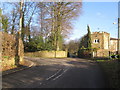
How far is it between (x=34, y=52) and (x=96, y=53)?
14.3 m

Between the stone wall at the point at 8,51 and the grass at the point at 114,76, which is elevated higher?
the stone wall at the point at 8,51

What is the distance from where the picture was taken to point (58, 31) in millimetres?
32875

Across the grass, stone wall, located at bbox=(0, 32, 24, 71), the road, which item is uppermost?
stone wall, located at bbox=(0, 32, 24, 71)

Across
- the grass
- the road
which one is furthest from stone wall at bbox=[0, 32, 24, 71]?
the grass

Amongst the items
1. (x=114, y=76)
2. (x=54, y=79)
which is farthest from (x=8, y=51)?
(x=114, y=76)

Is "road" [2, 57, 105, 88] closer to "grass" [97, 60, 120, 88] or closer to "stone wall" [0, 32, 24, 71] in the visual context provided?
"grass" [97, 60, 120, 88]

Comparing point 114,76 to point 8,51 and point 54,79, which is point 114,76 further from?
point 8,51

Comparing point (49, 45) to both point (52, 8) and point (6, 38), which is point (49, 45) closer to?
point (52, 8)

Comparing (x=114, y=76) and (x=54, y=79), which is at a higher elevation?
(x=114, y=76)

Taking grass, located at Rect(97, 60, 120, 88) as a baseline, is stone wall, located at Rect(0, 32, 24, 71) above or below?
above

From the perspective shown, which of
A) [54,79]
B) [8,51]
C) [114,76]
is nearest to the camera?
[114,76]

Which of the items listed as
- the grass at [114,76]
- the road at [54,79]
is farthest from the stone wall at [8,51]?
the grass at [114,76]

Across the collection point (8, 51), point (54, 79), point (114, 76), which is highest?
point (8, 51)

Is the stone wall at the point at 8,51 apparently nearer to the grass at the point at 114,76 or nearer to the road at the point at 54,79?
the road at the point at 54,79
